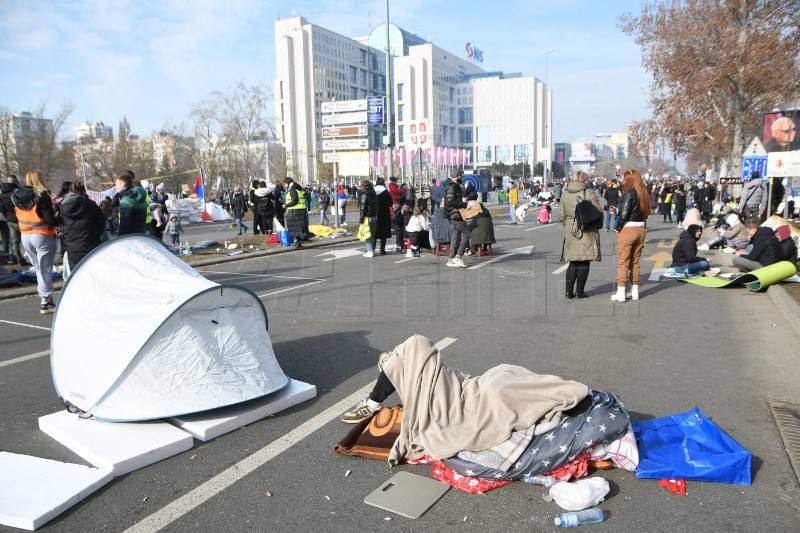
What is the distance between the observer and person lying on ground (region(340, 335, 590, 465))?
11.1 feet

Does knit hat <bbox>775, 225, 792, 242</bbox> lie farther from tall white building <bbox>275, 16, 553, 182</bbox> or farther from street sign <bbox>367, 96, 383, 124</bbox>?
tall white building <bbox>275, 16, 553, 182</bbox>

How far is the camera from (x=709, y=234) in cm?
1889

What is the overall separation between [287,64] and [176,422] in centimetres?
12268

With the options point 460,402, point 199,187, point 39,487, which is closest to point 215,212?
point 199,187

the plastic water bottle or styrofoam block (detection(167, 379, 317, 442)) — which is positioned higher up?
styrofoam block (detection(167, 379, 317, 442))

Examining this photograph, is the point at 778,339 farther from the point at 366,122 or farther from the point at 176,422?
the point at 366,122

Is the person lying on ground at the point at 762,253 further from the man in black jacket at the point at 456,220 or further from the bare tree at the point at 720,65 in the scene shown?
the bare tree at the point at 720,65

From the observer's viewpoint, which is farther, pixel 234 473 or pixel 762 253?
pixel 762 253

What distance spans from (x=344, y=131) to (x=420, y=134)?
4.21 m

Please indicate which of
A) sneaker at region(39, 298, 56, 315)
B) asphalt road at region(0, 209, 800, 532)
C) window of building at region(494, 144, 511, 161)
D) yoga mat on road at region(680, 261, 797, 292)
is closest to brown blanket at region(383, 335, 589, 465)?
asphalt road at region(0, 209, 800, 532)

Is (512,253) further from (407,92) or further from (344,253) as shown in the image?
(407,92)

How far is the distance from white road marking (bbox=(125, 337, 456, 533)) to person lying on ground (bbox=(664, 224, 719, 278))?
836cm

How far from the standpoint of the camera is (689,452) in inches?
138

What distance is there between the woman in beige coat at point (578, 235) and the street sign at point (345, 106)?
60.4ft
